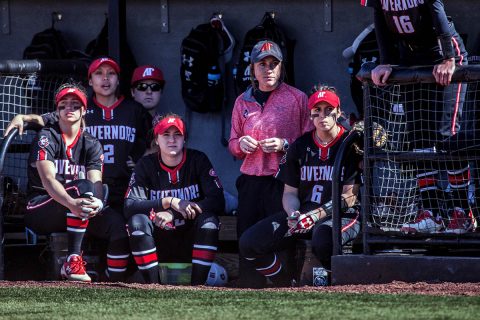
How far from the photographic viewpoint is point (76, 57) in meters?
8.82

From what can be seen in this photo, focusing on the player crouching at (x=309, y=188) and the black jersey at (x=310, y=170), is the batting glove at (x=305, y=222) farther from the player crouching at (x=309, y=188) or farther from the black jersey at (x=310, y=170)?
the black jersey at (x=310, y=170)

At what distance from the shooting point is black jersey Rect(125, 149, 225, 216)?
7168 mm

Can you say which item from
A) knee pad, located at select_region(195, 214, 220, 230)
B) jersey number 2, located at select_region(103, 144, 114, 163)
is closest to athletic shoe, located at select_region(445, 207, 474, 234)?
knee pad, located at select_region(195, 214, 220, 230)

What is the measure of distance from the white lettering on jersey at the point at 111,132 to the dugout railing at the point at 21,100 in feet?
1.66

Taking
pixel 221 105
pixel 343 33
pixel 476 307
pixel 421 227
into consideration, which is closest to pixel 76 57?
pixel 221 105

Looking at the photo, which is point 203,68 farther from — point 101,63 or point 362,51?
point 362,51

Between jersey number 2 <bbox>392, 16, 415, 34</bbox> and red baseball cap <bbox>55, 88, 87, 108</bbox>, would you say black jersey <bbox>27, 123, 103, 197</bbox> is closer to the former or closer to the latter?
red baseball cap <bbox>55, 88, 87, 108</bbox>

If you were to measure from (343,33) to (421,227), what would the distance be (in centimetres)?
256

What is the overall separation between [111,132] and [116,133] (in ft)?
0.12

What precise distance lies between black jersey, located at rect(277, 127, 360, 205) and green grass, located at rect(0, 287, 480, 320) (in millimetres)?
963

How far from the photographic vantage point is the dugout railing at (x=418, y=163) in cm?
613

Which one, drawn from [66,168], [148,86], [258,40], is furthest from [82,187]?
[258,40]

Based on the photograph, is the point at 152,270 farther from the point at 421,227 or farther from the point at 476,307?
the point at 476,307

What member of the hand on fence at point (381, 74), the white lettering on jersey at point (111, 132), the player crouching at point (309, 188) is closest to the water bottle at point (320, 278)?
the player crouching at point (309, 188)
